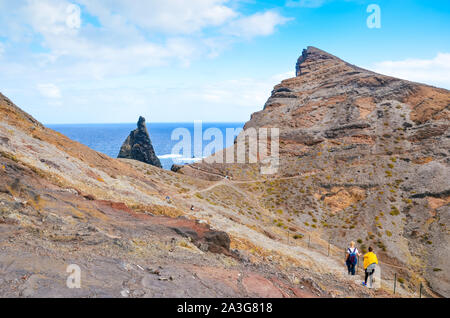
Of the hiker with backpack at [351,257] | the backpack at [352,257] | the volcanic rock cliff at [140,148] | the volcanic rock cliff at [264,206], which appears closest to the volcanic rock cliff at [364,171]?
the volcanic rock cliff at [264,206]

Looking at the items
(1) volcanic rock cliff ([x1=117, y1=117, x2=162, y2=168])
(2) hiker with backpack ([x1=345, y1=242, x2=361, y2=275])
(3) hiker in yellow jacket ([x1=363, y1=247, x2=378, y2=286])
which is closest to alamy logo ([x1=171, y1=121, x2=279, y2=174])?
(1) volcanic rock cliff ([x1=117, y1=117, x2=162, y2=168])

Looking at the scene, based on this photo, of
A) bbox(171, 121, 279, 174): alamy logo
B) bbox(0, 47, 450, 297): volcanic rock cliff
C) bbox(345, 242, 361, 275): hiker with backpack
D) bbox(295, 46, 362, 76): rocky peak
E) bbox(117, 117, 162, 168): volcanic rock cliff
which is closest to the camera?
bbox(0, 47, 450, 297): volcanic rock cliff

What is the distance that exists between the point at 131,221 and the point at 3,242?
20.7ft

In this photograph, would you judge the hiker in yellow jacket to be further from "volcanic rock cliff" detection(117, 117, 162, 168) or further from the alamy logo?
"volcanic rock cliff" detection(117, 117, 162, 168)

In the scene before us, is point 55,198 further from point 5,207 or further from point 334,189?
point 334,189

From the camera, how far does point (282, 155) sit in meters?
56.6

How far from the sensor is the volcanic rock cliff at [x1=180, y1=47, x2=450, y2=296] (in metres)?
32.2

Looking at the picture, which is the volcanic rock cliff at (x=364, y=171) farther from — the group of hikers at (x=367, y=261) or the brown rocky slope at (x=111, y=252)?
the brown rocky slope at (x=111, y=252)

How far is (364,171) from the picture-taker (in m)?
46.4

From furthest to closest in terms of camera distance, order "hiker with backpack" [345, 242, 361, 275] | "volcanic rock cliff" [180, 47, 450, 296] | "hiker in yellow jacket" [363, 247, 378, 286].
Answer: "volcanic rock cliff" [180, 47, 450, 296], "hiker with backpack" [345, 242, 361, 275], "hiker in yellow jacket" [363, 247, 378, 286]

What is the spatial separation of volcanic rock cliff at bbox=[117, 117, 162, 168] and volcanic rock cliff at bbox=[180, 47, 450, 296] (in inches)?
1343

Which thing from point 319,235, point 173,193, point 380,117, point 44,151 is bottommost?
point 319,235

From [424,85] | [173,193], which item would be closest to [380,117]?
[424,85]

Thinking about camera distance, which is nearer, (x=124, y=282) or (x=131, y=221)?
(x=124, y=282)
